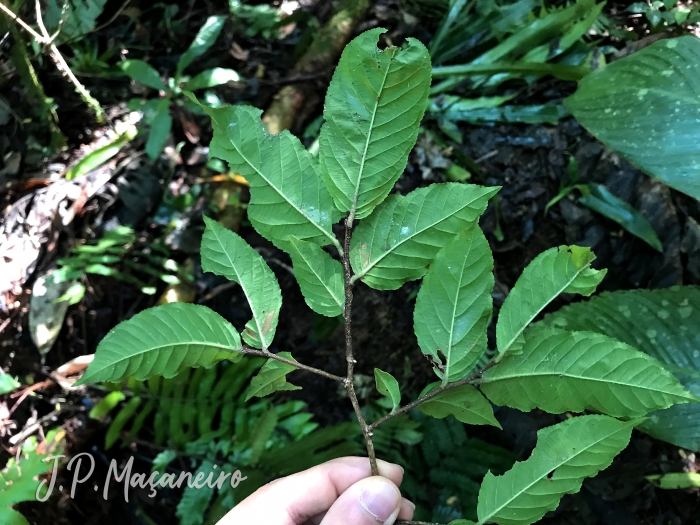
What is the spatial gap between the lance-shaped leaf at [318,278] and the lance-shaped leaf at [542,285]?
23cm

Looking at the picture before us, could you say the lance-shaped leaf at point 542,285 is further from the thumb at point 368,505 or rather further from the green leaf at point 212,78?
the green leaf at point 212,78

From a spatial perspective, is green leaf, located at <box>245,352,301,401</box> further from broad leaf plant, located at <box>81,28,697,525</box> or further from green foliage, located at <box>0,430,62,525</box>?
green foliage, located at <box>0,430,62,525</box>

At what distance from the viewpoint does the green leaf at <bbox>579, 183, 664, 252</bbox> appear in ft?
5.32

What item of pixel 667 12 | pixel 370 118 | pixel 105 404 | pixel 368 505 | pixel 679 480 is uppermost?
pixel 370 118

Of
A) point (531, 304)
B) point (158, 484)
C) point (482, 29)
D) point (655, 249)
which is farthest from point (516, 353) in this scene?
point (482, 29)

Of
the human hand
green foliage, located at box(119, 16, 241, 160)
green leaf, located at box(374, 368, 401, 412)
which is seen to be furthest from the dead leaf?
green leaf, located at box(374, 368, 401, 412)

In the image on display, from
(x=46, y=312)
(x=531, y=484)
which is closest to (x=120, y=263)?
(x=46, y=312)

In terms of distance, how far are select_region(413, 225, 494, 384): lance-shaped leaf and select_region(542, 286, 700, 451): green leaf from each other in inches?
26.0

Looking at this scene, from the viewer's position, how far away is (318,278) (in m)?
0.65

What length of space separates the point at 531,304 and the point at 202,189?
175 cm

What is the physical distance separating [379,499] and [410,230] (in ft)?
1.49

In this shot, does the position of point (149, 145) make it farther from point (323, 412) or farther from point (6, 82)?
point (323, 412)

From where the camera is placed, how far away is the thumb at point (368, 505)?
2.49ft

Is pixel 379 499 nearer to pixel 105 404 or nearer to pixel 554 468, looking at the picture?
pixel 554 468
